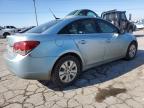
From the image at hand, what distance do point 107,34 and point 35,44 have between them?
7.57 ft

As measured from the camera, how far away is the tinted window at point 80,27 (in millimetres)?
4359

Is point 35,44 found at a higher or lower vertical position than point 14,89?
higher

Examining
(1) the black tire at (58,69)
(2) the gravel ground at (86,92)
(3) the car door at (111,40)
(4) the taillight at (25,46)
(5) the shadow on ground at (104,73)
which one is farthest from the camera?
(3) the car door at (111,40)

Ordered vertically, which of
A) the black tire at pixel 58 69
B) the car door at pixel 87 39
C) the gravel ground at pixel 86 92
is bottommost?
the gravel ground at pixel 86 92

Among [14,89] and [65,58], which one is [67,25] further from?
[14,89]

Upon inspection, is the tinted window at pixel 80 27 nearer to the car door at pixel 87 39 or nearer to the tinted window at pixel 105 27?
the car door at pixel 87 39

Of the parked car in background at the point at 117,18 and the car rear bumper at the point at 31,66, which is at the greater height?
the parked car in background at the point at 117,18

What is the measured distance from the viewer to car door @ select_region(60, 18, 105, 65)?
442 centimetres

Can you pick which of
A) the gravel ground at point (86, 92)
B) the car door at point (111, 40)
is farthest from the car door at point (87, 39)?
the gravel ground at point (86, 92)

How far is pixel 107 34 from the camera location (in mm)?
5250

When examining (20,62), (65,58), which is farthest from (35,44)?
(65,58)

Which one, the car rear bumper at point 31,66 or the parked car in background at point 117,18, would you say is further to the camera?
the parked car in background at point 117,18

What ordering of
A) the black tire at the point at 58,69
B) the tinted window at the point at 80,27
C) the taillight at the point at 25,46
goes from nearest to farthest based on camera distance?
the taillight at the point at 25,46
the black tire at the point at 58,69
the tinted window at the point at 80,27

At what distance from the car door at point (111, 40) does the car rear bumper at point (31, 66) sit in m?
1.86
